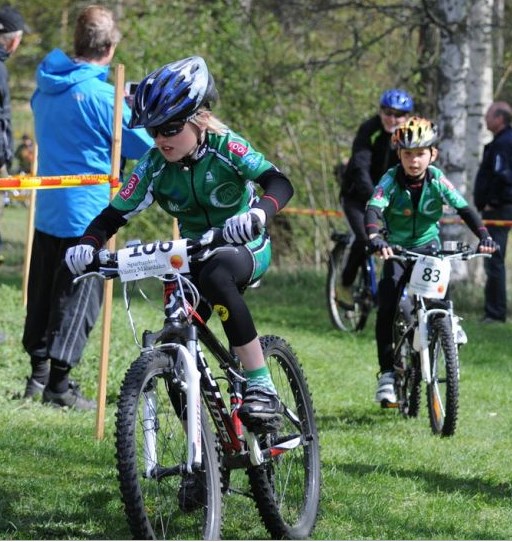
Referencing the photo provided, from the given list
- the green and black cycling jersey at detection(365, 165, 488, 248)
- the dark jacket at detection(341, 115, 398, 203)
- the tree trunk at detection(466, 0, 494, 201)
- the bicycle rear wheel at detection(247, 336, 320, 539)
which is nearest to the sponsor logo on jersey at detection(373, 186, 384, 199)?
the green and black cycling jersey at detection(365, 165, 488, 248)

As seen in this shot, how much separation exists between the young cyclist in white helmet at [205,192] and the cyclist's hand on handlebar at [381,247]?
262 centimetres

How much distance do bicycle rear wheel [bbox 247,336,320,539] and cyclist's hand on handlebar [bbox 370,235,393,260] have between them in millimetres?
2355

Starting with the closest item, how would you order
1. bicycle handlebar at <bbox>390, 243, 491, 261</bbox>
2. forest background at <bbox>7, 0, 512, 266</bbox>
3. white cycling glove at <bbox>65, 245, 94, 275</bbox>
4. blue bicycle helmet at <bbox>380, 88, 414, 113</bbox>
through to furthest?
white cycling glove at <bbox>65, 245, 94, 275</bbox>
bicycle handlebar at <bbox>390, 243, 491, 261</bbox>
blue bicycle helmet at <bbox>380, 88, 414, 113</bbox>
forest background at <bbox>7, 0, 512, 266</bbox>

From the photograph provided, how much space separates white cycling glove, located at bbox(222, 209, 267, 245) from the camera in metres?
4.57

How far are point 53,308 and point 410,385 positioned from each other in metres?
2.34

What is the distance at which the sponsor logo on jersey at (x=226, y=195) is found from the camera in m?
5.17

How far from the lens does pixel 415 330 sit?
8.09 m

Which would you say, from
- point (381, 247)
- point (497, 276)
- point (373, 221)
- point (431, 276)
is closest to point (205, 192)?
point (381, 247)

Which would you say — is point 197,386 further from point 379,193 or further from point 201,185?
point 379,193

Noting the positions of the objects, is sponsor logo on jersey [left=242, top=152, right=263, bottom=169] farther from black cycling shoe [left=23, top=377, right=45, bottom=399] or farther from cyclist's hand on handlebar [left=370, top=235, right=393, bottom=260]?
black cycling shoe [left=23, top=377, right=45, bottom=399]

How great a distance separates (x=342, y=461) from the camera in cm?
689

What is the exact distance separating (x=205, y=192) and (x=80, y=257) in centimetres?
63

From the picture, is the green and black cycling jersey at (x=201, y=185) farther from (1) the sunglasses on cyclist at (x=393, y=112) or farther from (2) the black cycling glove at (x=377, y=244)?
(1) the sunglasses on cyclist at (x=393, y=112)

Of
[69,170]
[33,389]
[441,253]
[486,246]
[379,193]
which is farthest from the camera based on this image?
[33,389]
